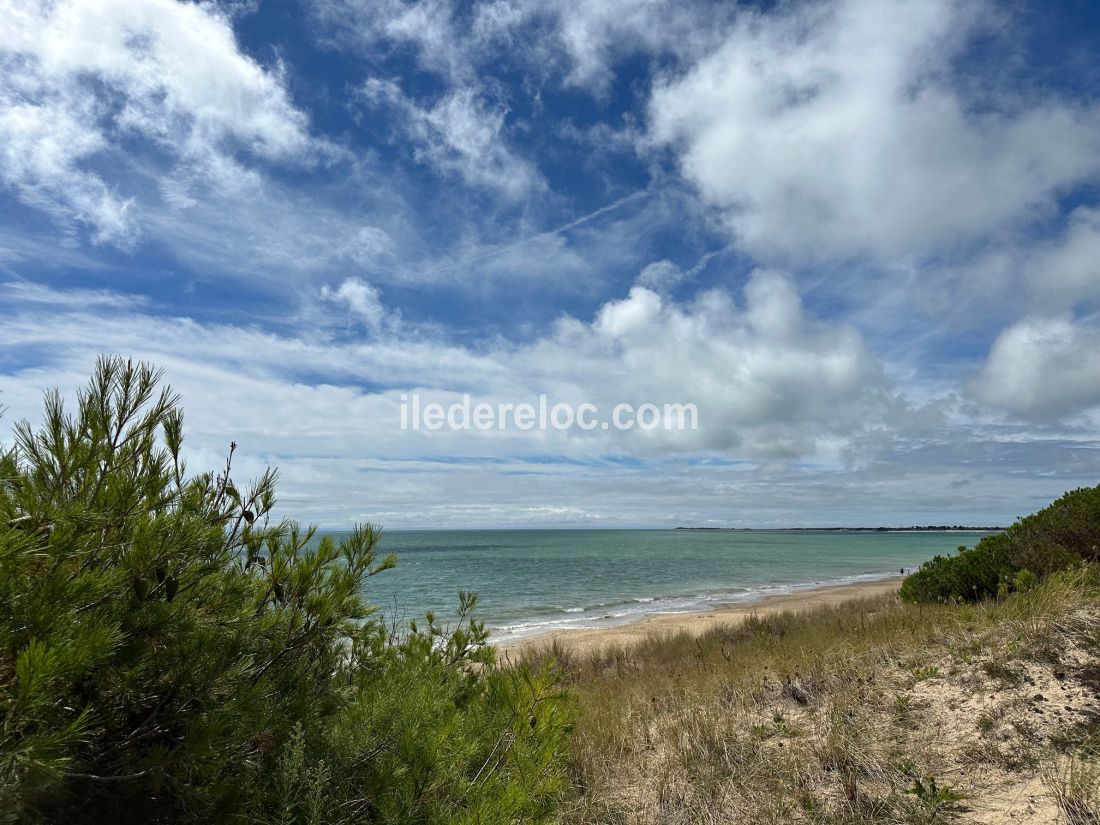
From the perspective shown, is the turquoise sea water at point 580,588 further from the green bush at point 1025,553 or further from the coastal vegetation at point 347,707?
the green bush at point 1025,553

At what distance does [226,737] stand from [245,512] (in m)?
1.12

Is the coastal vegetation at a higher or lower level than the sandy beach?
higher

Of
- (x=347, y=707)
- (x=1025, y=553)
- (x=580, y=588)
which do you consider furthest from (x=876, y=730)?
(x=580, y=588)

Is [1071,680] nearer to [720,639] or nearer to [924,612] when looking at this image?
[924,612]

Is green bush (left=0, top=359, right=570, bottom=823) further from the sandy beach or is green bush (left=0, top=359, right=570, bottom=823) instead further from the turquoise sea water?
the turquoise sea water

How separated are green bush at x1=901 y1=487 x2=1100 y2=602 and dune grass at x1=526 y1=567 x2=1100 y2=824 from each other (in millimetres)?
2550

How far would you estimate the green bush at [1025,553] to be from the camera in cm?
1077

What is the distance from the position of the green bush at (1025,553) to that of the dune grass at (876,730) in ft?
8.37

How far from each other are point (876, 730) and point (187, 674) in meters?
5.82

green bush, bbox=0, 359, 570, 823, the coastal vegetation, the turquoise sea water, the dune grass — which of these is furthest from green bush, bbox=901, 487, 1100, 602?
the turquoise sea water

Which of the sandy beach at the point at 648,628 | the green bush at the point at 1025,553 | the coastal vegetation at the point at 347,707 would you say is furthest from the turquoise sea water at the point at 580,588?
the green bush at the point at 1025,553

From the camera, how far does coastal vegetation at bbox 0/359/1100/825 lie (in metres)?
2.06

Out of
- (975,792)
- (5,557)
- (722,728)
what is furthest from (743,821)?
(5,557)

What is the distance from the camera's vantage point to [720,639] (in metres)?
14.2
